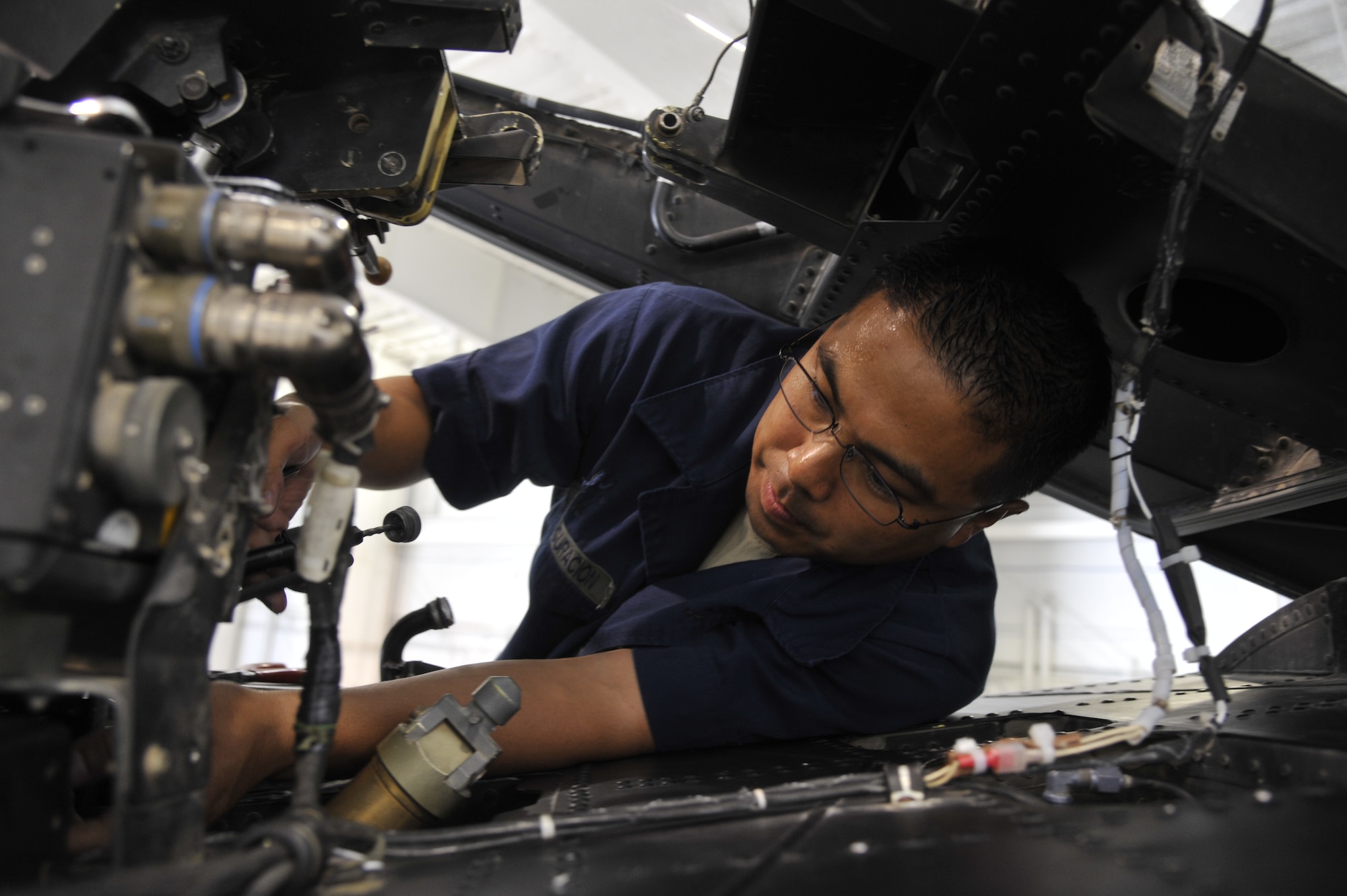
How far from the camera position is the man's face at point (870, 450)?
3.57ft

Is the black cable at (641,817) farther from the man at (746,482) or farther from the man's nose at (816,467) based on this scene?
the man's nose at (816,467)

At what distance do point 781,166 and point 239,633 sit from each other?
7334 mm

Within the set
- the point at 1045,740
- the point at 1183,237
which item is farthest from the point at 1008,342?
the point at 1045,740

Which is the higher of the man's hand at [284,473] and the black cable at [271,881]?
the man's hand at [284,473]

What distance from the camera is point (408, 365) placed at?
7.45 metres

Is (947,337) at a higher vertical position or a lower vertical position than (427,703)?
higher

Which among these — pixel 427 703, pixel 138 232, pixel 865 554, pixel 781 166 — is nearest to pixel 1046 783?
pixel 865 554

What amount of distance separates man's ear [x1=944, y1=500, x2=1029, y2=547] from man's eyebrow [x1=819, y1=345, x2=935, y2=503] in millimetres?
185

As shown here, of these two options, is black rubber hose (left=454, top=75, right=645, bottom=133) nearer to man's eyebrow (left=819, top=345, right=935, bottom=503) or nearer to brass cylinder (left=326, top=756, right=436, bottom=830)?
man's eyebrow (left=819, top=345, right=935, bottom=503)

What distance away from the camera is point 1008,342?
1093 millimetres

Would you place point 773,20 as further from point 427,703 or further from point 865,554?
point 427,703

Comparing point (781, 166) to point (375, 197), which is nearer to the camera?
point (375, 197)

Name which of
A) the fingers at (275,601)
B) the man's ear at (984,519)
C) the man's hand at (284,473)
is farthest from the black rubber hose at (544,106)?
the fingers at (275,601)

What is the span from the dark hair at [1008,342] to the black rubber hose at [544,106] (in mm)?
700
